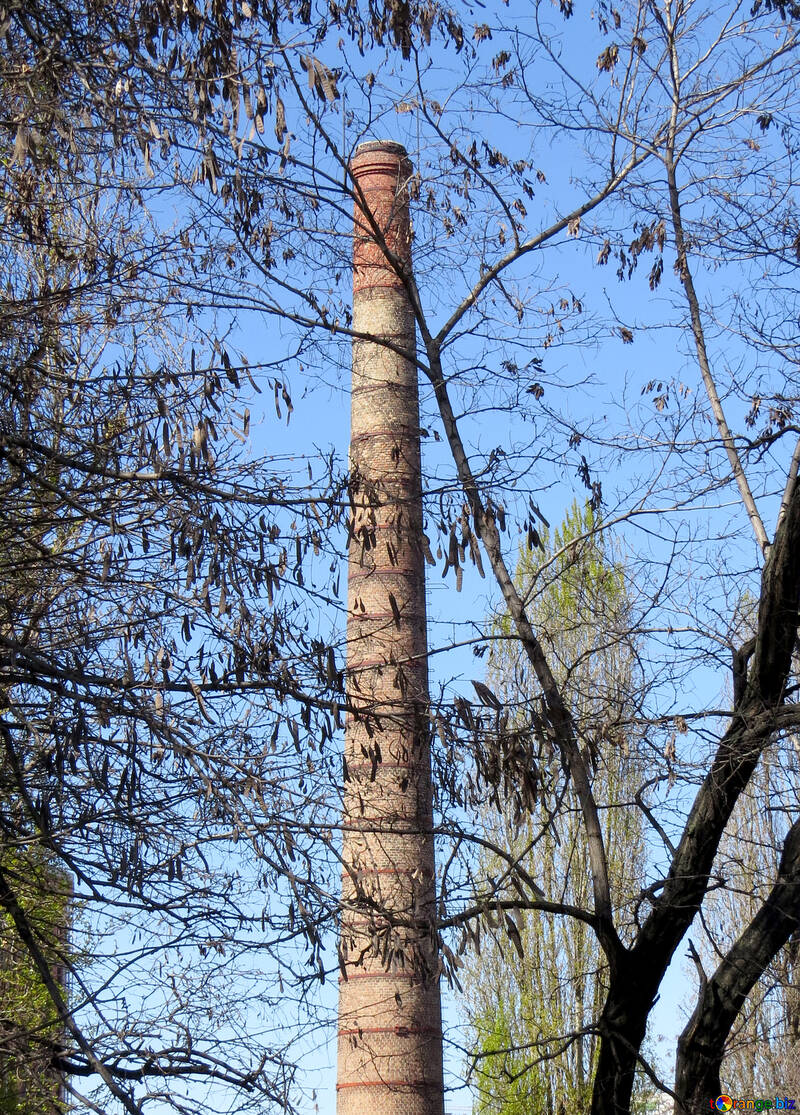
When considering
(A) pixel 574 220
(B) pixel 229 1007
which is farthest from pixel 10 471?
(A) pixel 574 220

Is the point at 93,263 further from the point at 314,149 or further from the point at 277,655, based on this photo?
the point at 277,655

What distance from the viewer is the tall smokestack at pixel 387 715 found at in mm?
5494

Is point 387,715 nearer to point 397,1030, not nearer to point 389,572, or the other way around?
point 397,1030

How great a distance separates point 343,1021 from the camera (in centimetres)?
828

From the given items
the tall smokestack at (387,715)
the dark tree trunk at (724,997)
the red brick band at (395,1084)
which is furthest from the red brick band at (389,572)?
the dark tree trunk at (724,997)

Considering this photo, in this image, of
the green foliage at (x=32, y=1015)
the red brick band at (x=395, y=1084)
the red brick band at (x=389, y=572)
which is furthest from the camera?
the red brick band at (x=389, y=572)

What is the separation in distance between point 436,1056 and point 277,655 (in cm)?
415

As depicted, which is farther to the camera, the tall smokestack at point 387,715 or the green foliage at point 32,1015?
the tall smokestack at point 387,715

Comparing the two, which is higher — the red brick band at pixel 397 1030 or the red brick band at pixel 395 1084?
the red brick band at pixel 397 1030

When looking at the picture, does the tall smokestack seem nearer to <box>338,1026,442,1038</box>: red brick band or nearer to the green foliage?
<box>338,1026,442,1038</box>: red brick band

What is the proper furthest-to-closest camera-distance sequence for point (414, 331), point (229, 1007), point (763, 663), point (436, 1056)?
point (414, 331) → point (436, 1056) → point (763, 663) → point (229, 1007)

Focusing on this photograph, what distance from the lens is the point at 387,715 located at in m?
4.95

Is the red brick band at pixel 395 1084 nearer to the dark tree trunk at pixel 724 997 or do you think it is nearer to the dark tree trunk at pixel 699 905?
the dark tree trunk at pixel 699 905

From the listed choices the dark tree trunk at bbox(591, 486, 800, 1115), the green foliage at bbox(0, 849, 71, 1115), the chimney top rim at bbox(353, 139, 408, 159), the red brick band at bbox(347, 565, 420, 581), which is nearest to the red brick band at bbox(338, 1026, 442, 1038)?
the green foliage at bbox(0, 849, 71, 1115)
